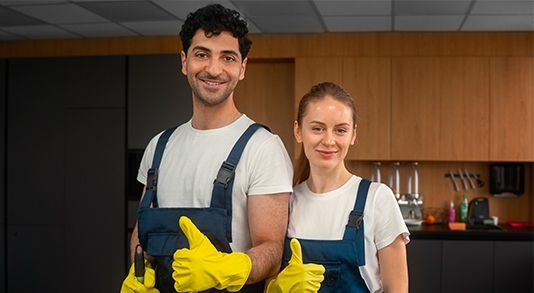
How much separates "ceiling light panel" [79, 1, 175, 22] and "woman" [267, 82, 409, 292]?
277cm

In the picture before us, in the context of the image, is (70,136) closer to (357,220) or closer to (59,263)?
(59,263)

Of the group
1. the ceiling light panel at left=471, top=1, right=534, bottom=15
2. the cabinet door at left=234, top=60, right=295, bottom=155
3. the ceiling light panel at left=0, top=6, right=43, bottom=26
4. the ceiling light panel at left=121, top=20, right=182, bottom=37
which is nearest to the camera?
the ceiling light panel at left=471, top=1, right=534, bottom=15

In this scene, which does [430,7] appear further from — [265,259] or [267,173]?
[265,259]

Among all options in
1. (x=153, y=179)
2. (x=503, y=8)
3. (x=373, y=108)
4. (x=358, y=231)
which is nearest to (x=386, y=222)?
(x=358, y=231)

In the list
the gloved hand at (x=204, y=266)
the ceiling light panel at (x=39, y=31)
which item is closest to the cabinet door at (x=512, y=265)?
the gloved hand at (x=204, y=266)

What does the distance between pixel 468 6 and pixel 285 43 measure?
1707 millimetres

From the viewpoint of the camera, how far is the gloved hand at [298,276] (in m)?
1.61

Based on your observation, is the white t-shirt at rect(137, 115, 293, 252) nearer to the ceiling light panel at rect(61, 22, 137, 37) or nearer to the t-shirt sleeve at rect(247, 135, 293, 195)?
the t-shirt sleeve at rect(247, 135, 293, 195)

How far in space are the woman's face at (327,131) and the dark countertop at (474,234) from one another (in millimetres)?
3183

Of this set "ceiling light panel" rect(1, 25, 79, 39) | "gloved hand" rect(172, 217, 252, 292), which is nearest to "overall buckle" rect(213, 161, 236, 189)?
"gloved hand" rect(172, 217, 252, 292)

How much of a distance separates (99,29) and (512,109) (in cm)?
350

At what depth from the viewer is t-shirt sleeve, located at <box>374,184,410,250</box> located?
5.78 ft

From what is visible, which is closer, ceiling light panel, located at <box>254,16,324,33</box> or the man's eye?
the man's eye

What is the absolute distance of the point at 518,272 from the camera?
4.77 metres
